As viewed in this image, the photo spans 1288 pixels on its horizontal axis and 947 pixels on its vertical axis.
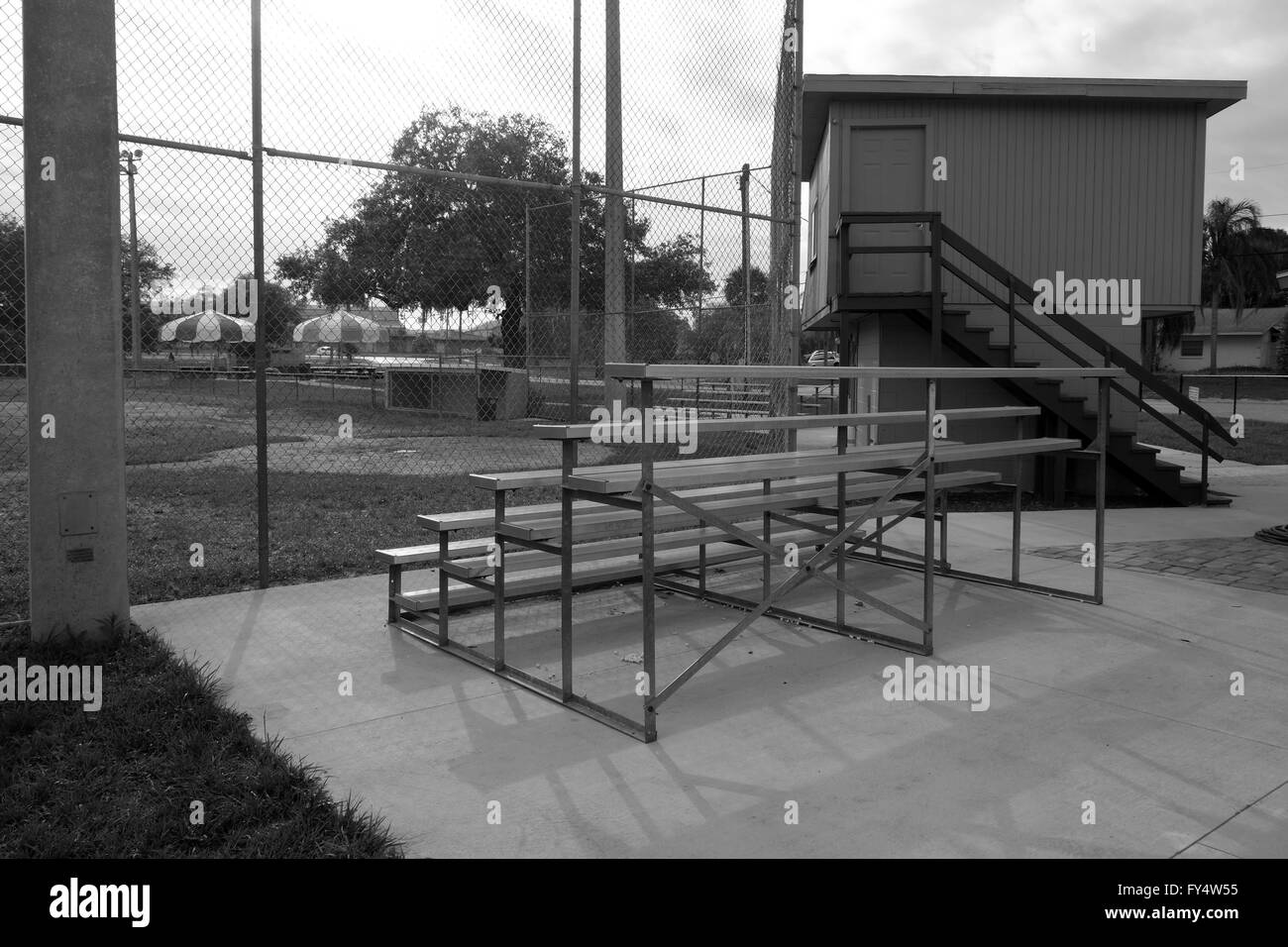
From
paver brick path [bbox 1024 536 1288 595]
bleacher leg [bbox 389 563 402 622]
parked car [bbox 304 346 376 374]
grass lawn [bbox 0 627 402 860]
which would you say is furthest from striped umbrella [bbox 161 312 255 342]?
paver brick path [bbox 1024 536 1288 595]

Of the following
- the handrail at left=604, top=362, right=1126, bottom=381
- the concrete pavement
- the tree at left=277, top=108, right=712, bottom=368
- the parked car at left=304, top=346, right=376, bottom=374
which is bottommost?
the concrete pavement

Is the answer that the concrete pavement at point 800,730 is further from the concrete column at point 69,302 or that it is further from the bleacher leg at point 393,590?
the concrete column at point 69,302

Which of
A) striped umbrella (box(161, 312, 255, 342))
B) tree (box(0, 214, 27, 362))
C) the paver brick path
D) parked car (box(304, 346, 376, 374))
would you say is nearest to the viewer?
tree (box(0, 214, 27, 362))

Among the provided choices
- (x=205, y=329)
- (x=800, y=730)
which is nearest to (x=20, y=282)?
(x=800, y=730)

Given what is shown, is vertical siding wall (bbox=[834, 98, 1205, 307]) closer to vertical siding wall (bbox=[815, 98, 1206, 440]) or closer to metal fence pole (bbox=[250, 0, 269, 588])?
Result: vertical siding wall (bbox=[815, 98, 1206, 440])

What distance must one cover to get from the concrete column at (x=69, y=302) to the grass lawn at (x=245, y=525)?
846mm

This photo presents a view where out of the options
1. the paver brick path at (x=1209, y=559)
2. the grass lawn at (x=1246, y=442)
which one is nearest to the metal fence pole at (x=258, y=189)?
the paver brick path at (x=1209, y=559)

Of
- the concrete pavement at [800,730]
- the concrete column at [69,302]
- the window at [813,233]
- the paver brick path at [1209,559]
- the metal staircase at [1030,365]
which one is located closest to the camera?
the concrete pavement at [800,730]

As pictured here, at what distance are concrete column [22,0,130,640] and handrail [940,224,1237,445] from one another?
30.1ft

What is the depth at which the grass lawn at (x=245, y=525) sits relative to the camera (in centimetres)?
698

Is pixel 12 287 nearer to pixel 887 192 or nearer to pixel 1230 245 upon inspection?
pixel 887 192

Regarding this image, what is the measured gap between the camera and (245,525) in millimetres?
9102

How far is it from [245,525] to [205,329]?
915 cm

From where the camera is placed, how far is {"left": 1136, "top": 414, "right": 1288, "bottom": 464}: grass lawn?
1820 cm
